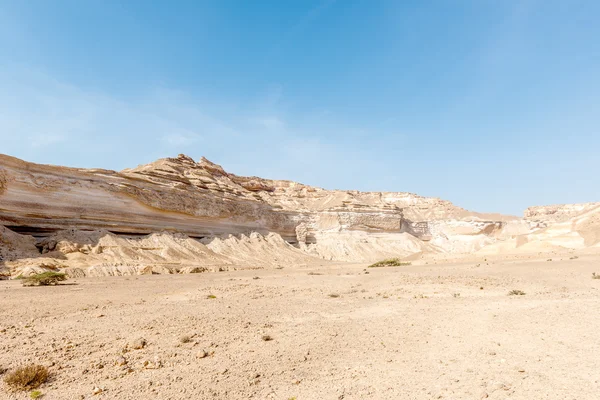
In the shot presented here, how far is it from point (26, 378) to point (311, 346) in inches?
155

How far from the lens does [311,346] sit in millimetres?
5906

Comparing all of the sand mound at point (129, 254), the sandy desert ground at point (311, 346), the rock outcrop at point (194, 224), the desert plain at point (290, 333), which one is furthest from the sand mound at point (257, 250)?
the sandy desert ground at point (311, 346)

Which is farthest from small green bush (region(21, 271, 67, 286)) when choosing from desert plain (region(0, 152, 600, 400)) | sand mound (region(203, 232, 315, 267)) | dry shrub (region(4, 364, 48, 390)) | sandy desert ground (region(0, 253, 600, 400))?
sand mound (region(203, 232, 315, 267))

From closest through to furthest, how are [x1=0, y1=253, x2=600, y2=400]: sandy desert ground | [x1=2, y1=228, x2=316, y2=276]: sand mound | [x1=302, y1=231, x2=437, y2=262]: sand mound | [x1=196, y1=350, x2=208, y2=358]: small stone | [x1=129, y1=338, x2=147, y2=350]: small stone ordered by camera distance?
[x1=0, y1=253, x2=600, y2=400]: sandy desert ground
[x1=196, y1=350, x2=208, y2=358]: small stone
[x1=129, y1=338, x2=147, y2=350]: small stone
[x1=2, y1=228, x2=316, y2=276]: sand mound
[x1=302, y1=231, x2=437, y2=262]: sand mound

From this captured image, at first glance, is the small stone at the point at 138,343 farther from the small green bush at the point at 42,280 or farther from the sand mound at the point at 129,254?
the sand mound at the point at 129,254

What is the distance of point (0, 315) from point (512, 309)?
39.3ft

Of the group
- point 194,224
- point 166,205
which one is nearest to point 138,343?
point 166,205

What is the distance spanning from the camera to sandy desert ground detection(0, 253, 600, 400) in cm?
427

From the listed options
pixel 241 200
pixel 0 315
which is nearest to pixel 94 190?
pixel 241 200

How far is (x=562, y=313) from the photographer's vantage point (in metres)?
7.60

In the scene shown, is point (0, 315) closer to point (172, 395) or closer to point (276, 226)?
point (172, 395)

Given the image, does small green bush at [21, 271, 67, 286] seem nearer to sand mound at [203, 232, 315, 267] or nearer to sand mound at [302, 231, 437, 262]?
sand mound at [203, 232, 315, 267]

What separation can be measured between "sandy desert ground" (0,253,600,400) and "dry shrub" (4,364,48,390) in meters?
0.12

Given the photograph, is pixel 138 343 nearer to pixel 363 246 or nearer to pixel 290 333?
pixel 290 333
